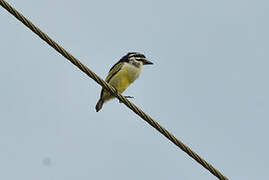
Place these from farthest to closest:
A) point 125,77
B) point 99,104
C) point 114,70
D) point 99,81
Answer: point 99,104 < point 114,70 < point 125,77 < point 99,81

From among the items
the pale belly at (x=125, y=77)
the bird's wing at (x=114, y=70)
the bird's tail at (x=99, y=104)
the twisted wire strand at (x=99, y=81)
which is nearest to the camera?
the twisted wire strand at (x=99, y=81)

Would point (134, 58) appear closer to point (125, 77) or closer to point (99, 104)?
point (125, 77)

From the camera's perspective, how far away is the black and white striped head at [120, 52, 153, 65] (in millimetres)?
11867

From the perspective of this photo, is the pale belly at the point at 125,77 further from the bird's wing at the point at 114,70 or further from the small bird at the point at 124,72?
the bird's wing at the point at 114,70

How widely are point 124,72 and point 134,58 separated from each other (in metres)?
0.39

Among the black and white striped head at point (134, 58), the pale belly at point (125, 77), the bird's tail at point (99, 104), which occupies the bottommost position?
the bird's tail at point (99, 104)

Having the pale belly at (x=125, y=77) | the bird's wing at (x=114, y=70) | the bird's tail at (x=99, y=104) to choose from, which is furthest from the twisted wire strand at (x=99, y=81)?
the bird's tail at (x=99, y=104)

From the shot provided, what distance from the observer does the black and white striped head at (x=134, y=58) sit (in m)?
11.9

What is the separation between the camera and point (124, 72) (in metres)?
11.6

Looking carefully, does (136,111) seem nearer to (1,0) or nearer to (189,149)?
(189,149)

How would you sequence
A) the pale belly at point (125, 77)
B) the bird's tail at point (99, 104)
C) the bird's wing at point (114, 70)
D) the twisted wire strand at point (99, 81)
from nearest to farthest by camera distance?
the twisted wire strand at point (99, 81)
the pale belly at point (125, 77)
the bird's wing at point (114, 70)
the bird's tail at point (99, 104)

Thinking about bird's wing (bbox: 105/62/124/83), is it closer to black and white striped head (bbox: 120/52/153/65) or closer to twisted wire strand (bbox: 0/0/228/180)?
black and white striped head (bbox: 120/52/153/65)

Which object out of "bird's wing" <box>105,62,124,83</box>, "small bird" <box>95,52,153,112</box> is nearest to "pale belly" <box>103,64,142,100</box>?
"small bird" <box>95,52,153,112</box>

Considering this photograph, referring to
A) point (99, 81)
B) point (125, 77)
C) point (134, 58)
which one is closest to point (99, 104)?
point (125, 77)
